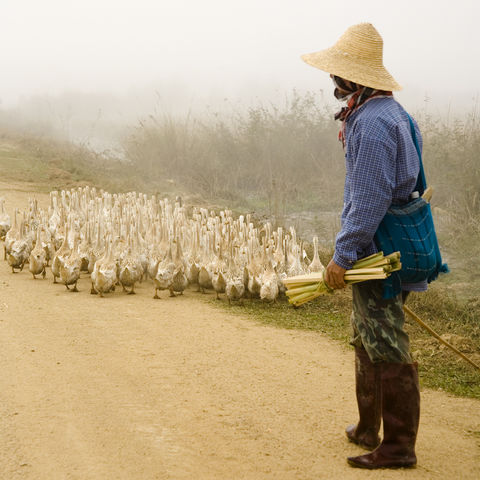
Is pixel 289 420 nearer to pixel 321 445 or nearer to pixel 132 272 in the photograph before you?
pixel 321 445

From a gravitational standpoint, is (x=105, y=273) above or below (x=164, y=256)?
below

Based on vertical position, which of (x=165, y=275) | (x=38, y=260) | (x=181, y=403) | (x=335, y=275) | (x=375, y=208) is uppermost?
(x=375, y=208)

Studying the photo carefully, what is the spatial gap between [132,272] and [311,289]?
396 cm

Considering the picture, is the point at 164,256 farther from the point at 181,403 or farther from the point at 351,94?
the point at 351,94

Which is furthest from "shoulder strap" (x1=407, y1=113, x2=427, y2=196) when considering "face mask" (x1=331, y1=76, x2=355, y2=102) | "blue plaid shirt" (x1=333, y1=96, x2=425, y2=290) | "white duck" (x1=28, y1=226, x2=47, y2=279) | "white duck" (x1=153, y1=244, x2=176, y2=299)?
"white duck" (x1=28, y1=226, x2=47, y2=279)

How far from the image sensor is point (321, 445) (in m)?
3.88

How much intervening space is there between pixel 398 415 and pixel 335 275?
80 cm

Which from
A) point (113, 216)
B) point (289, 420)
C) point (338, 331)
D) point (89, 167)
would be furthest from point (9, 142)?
point (289, 420)

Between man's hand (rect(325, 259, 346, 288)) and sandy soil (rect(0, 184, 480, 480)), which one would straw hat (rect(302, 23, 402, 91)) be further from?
sandy soil (rect(0, 184, 480, 480))

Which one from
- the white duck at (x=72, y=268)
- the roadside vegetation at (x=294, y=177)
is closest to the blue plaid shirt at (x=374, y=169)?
the roadside vegetation at (x=294, y=177)

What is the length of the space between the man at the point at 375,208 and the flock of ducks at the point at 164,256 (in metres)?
3.57

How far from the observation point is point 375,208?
330 centimetres

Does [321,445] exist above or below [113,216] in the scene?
below

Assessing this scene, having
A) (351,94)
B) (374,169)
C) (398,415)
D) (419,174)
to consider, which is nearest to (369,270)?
(374,169)
